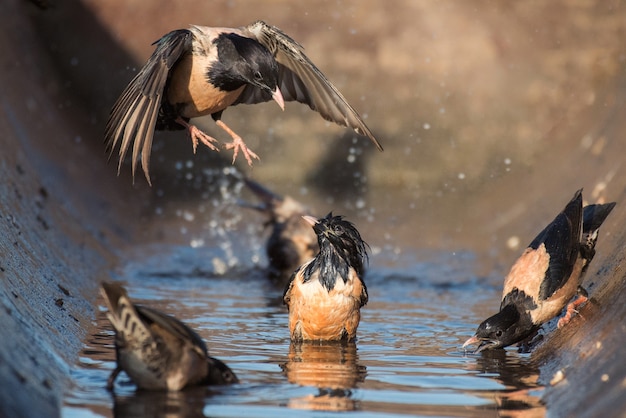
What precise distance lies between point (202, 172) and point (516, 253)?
3.65 meters

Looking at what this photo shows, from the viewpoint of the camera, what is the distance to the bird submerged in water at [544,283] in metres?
6.32

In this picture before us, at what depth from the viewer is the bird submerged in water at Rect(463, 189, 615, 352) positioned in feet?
20.7

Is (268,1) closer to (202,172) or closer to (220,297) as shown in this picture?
(202,172)

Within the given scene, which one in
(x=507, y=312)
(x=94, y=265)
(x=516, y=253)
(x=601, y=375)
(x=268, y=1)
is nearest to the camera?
(x=601, y=375)

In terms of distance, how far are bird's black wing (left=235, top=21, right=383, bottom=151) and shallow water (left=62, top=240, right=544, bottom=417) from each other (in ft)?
4.85

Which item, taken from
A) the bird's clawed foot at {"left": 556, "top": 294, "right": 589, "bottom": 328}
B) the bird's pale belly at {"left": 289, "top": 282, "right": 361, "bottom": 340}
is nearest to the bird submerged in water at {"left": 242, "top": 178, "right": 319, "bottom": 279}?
the bird's pale belly at {"left": 289, "top": 282, "right": 361, "bottom": 340}

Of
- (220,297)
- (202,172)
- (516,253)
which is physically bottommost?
(220,297)

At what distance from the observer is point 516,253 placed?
404 inches

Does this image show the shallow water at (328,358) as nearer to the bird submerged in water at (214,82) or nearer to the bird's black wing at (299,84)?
the bird submerged in water at (214,82)

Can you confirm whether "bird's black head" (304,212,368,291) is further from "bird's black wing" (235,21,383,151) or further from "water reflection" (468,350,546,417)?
"water reflection" (468,350,546,417)

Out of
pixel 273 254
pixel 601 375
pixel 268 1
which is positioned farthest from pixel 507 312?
pixel 268 1

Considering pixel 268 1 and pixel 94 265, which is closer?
pixel 94 265

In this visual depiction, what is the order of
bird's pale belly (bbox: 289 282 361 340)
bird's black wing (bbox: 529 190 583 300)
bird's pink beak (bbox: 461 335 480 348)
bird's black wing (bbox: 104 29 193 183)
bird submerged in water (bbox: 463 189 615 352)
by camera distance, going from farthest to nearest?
bird's black wing (bbox: 529 190 583 300) < bird's pale belly (bbox: 289 282 361 340) < bird submerged in water (bbox: 463 189 615 352) < bird's pink beak (bbox: 461 335 480 348) < bird's black wing (bbox: 104 29 193 183)

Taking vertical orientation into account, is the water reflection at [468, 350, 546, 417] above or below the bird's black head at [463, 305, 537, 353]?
below
